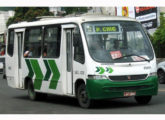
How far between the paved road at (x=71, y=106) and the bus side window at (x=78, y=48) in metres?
1.30

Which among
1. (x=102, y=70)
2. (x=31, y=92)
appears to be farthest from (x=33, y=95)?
(x=102, y=70)

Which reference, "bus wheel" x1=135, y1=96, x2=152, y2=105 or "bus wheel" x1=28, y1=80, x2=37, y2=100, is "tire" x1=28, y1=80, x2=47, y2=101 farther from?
"bus wheel" x1=135, y1=96, x2=152, y2=105

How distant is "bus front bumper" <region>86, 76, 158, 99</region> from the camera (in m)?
14.0

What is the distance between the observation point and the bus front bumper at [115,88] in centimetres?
1401

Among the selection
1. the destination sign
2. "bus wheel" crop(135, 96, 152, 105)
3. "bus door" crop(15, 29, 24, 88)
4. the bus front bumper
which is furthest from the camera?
"bus door" crop(15, 29, 24, 88)

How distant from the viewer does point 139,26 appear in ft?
50.8

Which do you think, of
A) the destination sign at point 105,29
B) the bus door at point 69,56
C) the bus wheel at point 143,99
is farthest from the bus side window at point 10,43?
the bus wheel at point 143,99

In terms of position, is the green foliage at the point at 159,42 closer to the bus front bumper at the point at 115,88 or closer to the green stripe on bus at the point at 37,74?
the green stripe on bus at the point at 37,74

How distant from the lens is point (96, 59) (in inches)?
562

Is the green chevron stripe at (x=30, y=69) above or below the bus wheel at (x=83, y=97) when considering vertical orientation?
above

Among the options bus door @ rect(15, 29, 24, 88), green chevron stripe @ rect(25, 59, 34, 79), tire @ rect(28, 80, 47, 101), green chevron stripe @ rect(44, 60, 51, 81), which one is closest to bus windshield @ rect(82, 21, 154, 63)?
green chevron stripe @ rect(44, 60, 51, 81)

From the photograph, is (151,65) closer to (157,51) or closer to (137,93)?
(137,93)

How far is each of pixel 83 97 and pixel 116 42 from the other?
5.56 ft

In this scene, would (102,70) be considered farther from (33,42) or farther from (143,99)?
(33,42)
